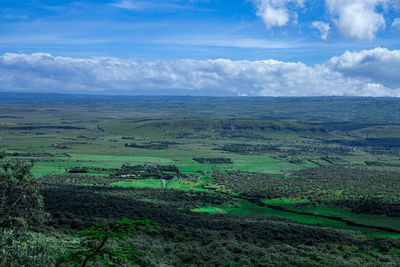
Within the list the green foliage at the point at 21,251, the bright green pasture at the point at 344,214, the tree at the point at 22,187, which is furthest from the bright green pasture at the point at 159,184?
the green foliage at the point at 21,251

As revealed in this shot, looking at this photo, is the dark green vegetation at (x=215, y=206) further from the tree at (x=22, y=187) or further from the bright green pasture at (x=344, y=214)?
the tree at (x=22, y=187)

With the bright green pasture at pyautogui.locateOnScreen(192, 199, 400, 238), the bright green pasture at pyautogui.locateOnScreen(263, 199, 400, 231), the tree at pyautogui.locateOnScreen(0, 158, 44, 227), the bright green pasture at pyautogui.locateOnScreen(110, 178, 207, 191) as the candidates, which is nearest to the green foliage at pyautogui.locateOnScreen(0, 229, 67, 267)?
the tree at pyautogui.locateOnScreen(0, 158, 44, 227)

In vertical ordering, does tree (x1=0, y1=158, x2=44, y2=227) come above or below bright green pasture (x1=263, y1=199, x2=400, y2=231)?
above

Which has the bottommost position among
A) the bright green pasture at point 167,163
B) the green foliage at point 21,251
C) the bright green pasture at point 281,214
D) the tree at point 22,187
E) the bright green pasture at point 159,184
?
the bright green pasture at point 167,163

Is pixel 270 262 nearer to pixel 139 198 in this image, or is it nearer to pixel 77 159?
pixel 139 198

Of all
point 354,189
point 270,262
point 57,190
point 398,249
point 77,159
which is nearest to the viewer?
point 270,262

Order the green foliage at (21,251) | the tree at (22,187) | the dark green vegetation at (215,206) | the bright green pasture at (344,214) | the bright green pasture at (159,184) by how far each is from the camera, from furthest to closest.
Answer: the bright green pasture at (159,184) < the bright green pasture at (344,214) < the dark green vegetation at (215,206) < the tree at (22,187) < the green foliage at (21,251)

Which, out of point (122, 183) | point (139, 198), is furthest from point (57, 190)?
point (122, 183)

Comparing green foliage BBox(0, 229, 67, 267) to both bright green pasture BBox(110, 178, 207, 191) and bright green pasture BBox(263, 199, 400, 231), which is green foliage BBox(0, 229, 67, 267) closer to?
bright green pasture BBox(263, 199, 400, 231)

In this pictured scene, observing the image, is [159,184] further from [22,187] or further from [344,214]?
[22,187]
